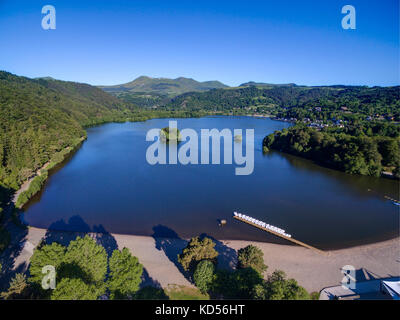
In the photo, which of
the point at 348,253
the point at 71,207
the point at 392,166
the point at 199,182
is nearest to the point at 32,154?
the point at 71,207

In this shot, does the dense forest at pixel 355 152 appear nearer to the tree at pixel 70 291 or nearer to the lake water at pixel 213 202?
the lake water at pixel 213 202

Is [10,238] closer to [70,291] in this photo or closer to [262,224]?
[70,291]

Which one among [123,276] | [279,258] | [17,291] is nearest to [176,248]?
[123,276]

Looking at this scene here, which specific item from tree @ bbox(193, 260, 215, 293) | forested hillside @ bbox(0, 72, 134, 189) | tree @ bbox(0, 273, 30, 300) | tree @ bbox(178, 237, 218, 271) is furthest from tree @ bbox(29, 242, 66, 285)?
forested hillside @ bbox(0, 72, 134, 189)

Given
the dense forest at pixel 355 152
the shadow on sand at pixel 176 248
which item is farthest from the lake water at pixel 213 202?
the dense forest at pixel 355 152

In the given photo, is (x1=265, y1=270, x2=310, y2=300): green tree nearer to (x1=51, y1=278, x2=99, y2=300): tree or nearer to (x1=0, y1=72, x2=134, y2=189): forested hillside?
(x1=51, y1=278, x2=99, y2=300): tree

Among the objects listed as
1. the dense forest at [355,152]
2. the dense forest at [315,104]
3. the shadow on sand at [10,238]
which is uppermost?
the dense forest at [315,104]
